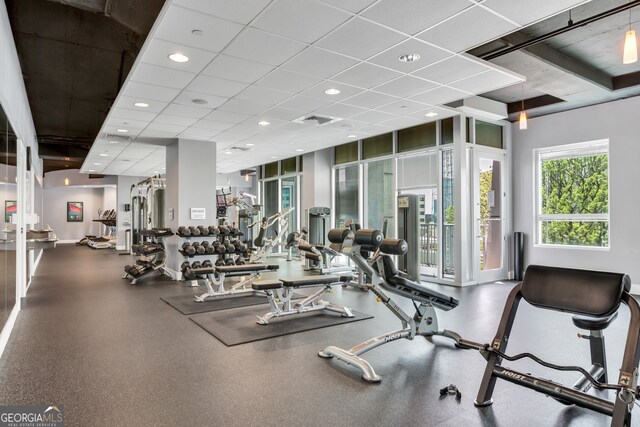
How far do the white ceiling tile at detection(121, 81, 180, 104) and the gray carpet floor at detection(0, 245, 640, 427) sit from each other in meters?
2.60

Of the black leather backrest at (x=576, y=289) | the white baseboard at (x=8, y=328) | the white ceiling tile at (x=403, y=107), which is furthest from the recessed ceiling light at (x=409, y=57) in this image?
the white baseboard at (x=8, y=328)

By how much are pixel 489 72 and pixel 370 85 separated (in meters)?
1.28

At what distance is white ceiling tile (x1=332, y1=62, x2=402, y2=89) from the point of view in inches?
160

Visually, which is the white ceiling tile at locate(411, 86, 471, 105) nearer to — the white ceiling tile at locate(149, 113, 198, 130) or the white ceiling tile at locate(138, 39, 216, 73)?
the white ceiling tile at locate(138, 39, 216, 73)

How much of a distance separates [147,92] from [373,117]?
10.5 feet

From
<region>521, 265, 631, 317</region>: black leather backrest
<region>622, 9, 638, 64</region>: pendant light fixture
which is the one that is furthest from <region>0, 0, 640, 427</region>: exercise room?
<region>622, 9, 638, 64</region>: pendant light fixture

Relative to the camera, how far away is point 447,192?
6.76 metres

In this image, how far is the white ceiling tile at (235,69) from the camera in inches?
150

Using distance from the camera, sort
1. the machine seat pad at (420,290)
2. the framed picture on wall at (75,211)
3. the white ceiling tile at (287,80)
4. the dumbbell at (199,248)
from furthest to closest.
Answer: the framed picture on wall at (75,211), the dumbbell at (199,248), the white ceiling tile at (287,80), the machine seat pad at (420,290)

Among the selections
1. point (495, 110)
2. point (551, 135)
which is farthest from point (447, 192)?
point (551, 135)

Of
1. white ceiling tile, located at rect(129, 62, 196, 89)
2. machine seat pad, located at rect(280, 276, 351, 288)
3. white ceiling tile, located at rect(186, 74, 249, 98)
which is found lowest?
machine seat pad, located at rect(280, 276, 351, 288)

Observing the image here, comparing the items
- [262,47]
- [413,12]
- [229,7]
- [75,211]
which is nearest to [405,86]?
[413,12]

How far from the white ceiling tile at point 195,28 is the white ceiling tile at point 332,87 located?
1.41 m

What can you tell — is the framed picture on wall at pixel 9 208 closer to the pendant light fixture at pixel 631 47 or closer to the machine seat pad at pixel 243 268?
the machine seat pad at pixel 243 268
